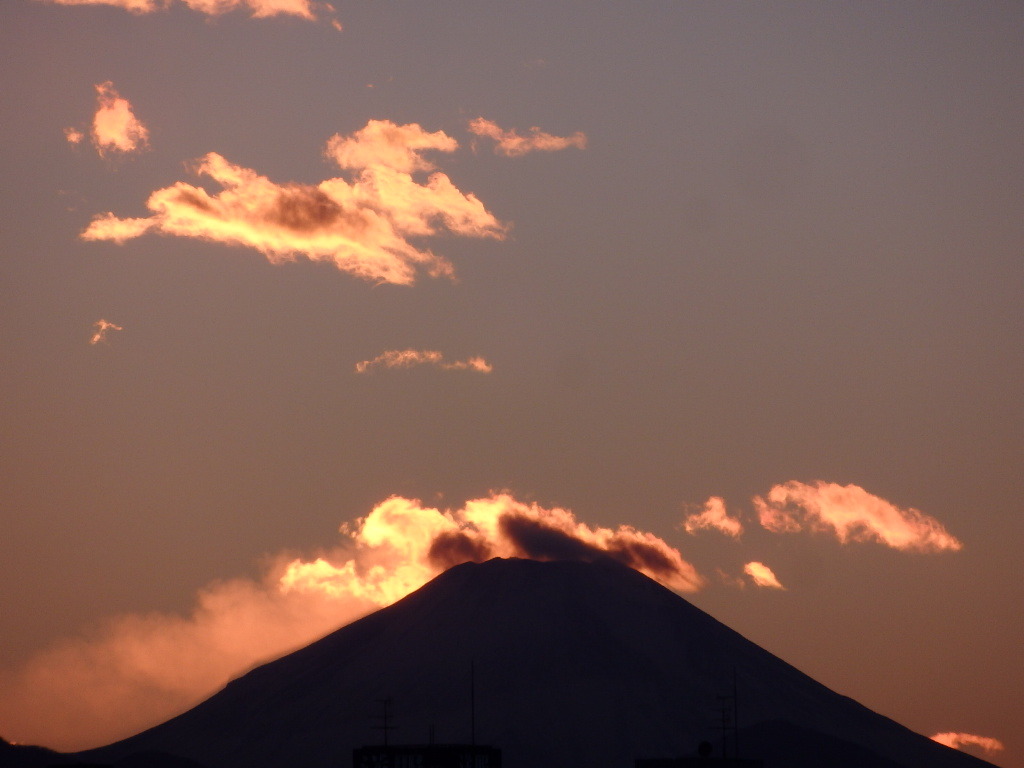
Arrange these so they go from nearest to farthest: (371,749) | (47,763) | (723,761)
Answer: (723,761), (371,749), (47,763)

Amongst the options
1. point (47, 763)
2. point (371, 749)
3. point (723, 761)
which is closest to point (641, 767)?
Result: point (723, 761)

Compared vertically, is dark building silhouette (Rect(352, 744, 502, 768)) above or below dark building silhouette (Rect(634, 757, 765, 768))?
above

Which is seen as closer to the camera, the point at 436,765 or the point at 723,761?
the point at 723,761

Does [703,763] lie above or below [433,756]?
below

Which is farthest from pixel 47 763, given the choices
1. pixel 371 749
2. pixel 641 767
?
pixel 641 767

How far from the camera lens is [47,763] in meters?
164

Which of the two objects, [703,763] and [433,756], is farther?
[433,756]

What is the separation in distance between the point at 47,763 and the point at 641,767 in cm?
6521

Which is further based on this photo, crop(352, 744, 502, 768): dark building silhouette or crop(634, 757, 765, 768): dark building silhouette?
crop(352, 744, 502, 768): dark building silhouette

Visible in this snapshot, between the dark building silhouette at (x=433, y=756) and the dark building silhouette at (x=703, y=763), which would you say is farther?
the dark building silhouette at (x=433, y=756)

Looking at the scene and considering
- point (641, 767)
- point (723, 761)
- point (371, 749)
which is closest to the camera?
point (723, 761)

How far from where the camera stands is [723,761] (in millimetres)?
131750

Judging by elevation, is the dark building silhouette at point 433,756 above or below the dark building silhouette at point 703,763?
above

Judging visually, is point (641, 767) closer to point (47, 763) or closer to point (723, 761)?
point (723, 761)
